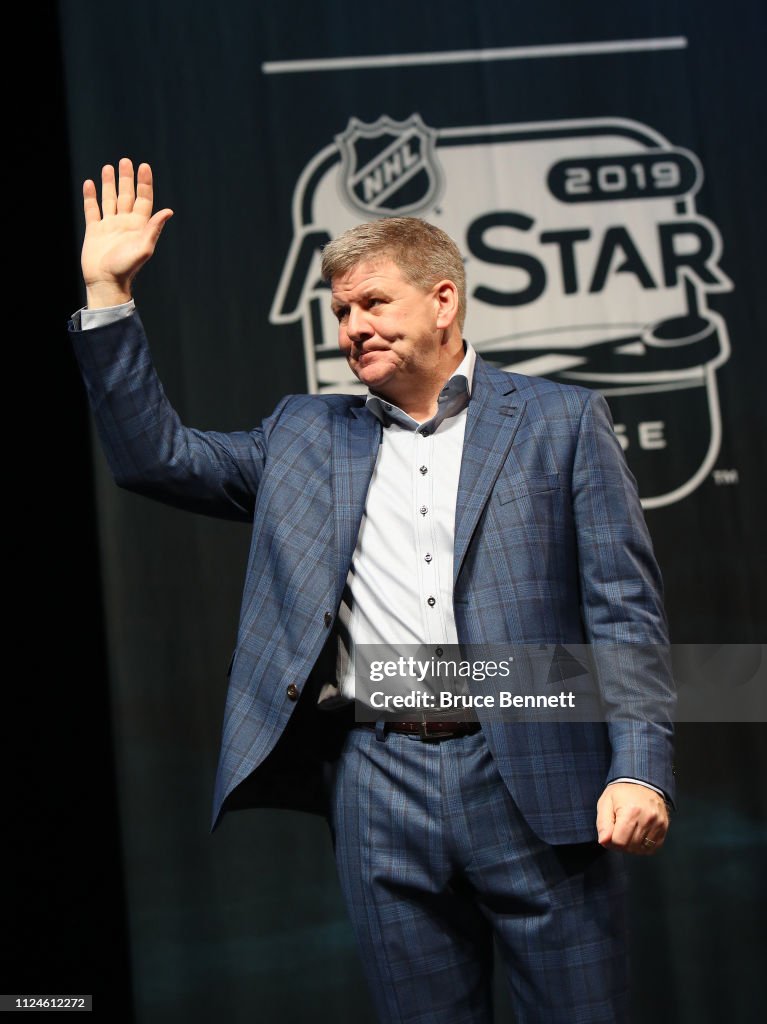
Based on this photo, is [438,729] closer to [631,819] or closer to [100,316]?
[631,819]

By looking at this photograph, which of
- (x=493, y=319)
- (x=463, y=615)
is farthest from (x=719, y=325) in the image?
(x=463, y=615)

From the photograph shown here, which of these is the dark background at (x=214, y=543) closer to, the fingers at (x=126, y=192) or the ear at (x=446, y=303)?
the fingers at (x=126, y=192)

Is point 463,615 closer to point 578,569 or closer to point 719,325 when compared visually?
point 578,569

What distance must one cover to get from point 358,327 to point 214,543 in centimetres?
133

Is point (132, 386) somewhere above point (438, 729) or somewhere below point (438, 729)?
above

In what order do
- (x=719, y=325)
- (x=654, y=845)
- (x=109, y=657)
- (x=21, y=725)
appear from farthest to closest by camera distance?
(x=719, y=325)
(x=109, y=657)
(x=21, y=725)
(x=654, y=845)

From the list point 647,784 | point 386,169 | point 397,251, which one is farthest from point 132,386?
point 386,169

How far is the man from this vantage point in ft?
5.64

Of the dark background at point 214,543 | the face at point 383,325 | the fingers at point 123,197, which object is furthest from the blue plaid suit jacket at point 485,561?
the dark background at point 214,543

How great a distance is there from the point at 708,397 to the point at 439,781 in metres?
1.81

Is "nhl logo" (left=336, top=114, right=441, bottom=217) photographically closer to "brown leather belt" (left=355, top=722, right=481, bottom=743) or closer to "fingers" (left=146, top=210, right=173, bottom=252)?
"fingers" (left=146, top=210, right=173, bottom=252)

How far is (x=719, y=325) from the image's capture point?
320 centimetres

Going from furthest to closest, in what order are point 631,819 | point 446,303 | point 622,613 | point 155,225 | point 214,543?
1. point 214,543
2. point 446,303
3. point 155,225
4. point 622,613
5. point 631,819

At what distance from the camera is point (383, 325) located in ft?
6.15
